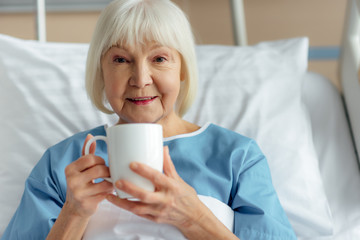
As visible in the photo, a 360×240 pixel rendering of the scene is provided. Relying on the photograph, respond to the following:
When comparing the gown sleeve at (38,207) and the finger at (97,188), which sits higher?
the finger at (97,188)

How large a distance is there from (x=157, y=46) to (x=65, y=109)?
1.71 ft

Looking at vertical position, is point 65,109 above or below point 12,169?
above

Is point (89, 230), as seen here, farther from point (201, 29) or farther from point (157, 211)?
point (201, 29)

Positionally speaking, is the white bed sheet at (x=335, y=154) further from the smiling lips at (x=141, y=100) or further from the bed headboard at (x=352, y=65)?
the smiling lips at (x=141, y=100)

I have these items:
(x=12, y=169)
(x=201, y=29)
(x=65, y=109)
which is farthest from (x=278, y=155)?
(x=201, y=29)

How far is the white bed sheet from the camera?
4.13ft

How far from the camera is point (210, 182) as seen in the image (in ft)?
3.42

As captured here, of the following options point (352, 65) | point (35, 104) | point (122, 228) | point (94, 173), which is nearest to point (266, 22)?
point (352, 65)

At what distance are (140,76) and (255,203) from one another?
378mm

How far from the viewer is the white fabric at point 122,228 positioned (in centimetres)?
92

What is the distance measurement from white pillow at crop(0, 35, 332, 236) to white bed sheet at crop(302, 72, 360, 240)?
0.21ft

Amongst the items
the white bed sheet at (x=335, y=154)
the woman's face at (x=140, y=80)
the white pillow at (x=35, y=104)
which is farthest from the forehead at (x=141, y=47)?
the white bed sheet at (x=335, y=154)

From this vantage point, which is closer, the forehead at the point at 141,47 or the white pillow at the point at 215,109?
the forehead at the point at 141,47

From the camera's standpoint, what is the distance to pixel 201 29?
2539mm
